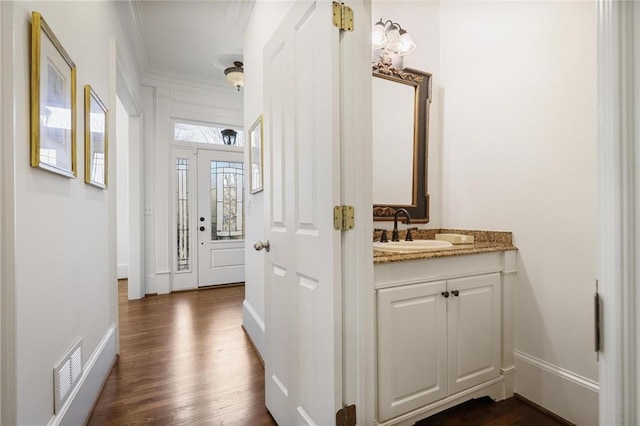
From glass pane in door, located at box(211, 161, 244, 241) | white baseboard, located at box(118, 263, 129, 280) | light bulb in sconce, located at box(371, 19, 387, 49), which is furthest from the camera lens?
white baseboard, located at box(118, 263, 129, 280)

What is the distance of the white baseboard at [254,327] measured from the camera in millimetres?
2356

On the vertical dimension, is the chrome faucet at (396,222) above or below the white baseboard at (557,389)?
above

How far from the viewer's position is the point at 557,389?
5.50ft

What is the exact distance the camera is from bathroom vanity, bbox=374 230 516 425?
4.58 feet

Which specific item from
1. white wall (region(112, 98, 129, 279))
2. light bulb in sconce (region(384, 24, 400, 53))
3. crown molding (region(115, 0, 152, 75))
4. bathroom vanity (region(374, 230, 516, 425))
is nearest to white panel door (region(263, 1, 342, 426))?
bathroom vanity (region(374, 230, 516, 425))

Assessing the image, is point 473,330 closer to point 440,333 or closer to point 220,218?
point 440,333

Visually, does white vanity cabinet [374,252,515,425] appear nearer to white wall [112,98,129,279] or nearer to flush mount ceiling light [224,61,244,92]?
flush mount ceiling light [224,61,244,92]

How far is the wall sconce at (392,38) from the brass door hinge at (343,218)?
1.50 metres

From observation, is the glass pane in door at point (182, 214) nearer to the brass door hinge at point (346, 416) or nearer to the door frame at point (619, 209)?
the brass door hinge at point (346, 416)

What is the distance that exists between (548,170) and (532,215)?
0.88 feet

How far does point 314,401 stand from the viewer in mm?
1283

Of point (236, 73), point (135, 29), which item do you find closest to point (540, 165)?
point (236, 73)

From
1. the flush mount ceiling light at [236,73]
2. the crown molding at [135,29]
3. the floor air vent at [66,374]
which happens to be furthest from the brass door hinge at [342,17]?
the flush mount ceiling light at [236,73]

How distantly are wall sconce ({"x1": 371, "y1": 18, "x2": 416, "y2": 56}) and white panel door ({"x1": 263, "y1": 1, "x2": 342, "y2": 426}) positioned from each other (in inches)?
32.7
